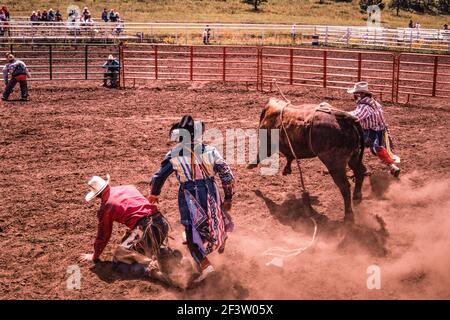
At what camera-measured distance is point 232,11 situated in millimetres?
41094

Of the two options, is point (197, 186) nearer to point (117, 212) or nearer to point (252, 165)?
point (117, 212)

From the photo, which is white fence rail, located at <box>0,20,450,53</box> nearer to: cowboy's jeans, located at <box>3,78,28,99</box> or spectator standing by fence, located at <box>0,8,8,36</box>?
spectator standing by fence, located at <box>0,8,8,36</box>

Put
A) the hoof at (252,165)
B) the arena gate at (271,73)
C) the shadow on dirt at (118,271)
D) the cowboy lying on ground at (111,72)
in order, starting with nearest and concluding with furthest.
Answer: the shadow on dirt at (118,271)
the hoof at (252,165)
the arena gate at (271,73)
the cowboy lying on ground at (111,72)

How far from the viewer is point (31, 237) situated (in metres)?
6.11

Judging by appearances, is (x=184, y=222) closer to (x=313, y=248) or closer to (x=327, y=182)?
(x=313, y=248)

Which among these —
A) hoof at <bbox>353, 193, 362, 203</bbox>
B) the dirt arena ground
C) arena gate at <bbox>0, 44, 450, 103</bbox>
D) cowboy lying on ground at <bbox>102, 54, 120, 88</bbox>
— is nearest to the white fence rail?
arena gate at <bbox>0, 44, 450, 103</bbox>

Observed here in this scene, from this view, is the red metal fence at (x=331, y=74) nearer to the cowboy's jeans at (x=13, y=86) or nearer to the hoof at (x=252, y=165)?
the cowboy's jeans at (x=13, y=86)

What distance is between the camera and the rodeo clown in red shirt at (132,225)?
17.3 feet

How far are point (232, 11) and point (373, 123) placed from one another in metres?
35.3

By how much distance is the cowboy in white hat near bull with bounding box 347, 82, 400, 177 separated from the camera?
7.25 metres

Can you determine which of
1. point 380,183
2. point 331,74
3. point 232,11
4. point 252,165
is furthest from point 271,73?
point 232,11

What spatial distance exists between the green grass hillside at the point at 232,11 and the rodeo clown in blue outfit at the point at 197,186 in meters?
30.3

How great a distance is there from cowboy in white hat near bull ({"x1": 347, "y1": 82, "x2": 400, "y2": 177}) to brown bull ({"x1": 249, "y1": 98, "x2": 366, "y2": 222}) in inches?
24.0

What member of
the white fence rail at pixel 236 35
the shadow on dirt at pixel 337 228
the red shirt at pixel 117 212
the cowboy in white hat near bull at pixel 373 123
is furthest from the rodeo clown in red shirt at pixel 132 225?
the white fence rail at pixel 236 35
